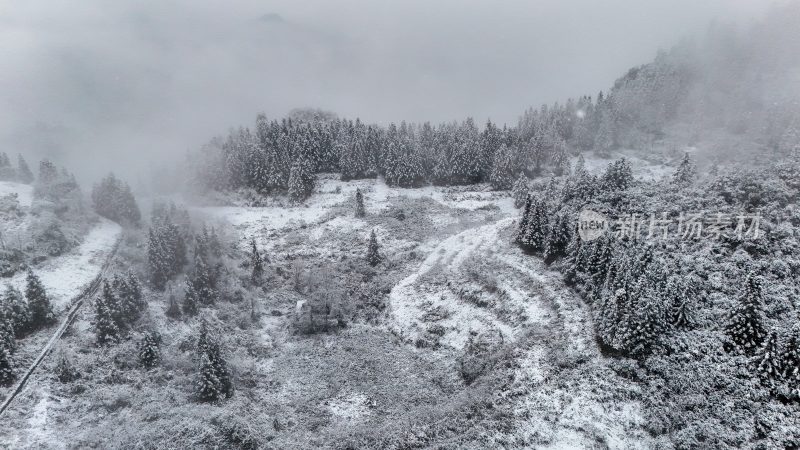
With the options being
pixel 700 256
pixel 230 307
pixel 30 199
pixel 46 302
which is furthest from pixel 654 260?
pixel 30 199

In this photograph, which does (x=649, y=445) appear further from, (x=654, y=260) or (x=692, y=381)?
(x=654, y=260)

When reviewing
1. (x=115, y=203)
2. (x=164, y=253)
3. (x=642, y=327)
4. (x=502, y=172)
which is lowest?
(x=642, y=327)

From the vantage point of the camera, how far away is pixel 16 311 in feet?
159

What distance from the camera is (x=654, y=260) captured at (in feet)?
155

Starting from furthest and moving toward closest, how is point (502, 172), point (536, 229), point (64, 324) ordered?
point (502, 172)
point (536, 229)
point (64, 324)

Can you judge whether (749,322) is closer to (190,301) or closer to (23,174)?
(190,301)

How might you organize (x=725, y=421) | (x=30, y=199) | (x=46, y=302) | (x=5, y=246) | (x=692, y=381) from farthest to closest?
(x=30, y=199)
(x=5, y=246)
(x=46, y=302)
(x=692, y=381)
(x=725, y=421)

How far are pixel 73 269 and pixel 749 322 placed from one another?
8069 centimetres

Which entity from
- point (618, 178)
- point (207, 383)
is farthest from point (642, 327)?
point (207, 383)

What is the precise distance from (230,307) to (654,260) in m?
54.3

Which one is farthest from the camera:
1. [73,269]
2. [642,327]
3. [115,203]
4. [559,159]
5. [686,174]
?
[559,159]

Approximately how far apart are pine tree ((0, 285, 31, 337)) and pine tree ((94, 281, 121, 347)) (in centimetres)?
669

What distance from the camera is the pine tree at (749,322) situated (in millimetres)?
36062

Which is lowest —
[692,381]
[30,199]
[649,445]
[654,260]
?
[649,445]
